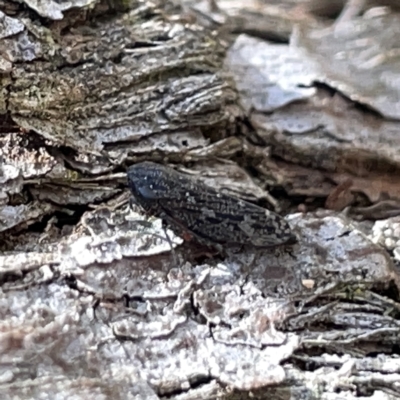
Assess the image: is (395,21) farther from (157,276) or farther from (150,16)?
(157,276)

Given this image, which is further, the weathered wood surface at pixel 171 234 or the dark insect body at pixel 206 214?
the dark insect body at pixel 206 214

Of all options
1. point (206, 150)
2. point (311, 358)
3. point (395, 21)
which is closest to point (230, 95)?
point (206, 150)

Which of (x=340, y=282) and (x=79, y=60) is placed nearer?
(x=340, y=282)

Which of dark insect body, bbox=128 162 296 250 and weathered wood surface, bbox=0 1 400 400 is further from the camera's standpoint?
dark insect body, bbox=128 162 296 250
